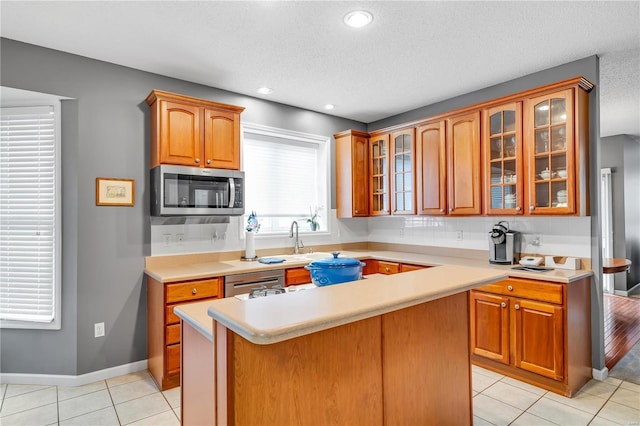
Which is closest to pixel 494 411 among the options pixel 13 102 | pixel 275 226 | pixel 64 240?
pixel 275 226

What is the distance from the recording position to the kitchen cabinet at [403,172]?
4152 millimetres

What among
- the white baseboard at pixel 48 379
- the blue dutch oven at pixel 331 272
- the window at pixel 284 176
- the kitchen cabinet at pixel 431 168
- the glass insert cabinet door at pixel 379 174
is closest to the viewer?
the blue dutch oven at pixel 331 272

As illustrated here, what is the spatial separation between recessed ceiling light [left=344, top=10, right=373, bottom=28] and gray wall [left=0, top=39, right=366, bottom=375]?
1977 millimetres

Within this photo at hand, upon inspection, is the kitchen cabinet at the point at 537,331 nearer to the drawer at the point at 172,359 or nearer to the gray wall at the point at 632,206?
the drawer at the point at 172,359

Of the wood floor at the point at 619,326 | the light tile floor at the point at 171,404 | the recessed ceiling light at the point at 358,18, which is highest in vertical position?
the recessed ceiling light at the point at 358,18

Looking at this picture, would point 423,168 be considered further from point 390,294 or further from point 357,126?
point 390,294

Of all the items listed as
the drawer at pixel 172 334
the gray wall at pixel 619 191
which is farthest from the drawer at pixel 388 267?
the gray wall at pixel 619 191

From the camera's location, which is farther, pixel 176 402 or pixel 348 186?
pixel 348 186

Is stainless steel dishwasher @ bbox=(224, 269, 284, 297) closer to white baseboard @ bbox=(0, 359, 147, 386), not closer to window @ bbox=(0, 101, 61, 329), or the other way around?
white baseboard @ bbox=(0, 359, 147, 386)

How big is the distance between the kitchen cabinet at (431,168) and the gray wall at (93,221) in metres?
2.83

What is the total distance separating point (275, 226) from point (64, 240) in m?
2.06

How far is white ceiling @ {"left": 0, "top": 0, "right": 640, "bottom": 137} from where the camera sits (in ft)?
7.54

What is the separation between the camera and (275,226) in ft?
14.0

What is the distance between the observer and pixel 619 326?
4.27 meters
